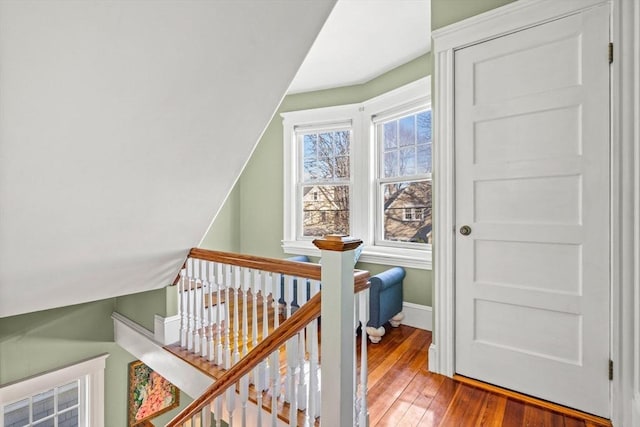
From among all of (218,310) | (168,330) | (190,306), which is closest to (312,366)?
(218,310)

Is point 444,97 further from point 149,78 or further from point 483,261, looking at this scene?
point 149,78

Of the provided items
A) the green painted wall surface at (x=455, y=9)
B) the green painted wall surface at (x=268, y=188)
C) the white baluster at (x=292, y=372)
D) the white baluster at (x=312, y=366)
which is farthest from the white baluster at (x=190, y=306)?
the green painted wall surface at (x=455, y=9)

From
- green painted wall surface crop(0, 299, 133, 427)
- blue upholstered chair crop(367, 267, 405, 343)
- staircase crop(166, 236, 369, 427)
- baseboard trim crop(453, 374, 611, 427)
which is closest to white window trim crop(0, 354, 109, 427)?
green painted wall surface crop(0, 299, 133, 427)

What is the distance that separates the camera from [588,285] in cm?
165

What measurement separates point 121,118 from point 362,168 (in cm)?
246

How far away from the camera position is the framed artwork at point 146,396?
134 inches

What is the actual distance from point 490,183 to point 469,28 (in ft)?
3.20

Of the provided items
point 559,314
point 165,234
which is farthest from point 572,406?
point 165,234

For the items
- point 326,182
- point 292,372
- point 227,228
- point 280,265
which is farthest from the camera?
point 227,228

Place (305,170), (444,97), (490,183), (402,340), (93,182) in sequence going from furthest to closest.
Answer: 1. (305,170)
2. (402,340)
3. (444,97)
4. (490,183)
5. (93,182)

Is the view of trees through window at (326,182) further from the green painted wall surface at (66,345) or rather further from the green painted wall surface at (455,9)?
the green painted wall surface at (66,345)

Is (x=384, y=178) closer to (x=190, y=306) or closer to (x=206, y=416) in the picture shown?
(x=190, y=306)

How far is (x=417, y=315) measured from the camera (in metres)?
2.90

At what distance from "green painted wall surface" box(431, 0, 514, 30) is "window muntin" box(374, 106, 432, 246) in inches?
35.9
